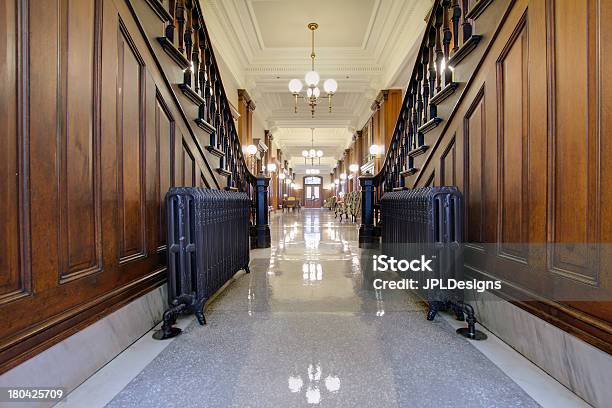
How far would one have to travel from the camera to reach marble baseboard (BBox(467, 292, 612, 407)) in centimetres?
109

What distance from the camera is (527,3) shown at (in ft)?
5.26

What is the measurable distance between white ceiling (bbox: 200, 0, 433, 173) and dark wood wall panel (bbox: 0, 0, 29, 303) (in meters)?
5.78

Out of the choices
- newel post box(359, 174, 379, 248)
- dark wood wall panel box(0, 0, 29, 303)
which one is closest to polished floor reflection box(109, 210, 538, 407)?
dark wood wall panel box(0, 0, 29, 303)

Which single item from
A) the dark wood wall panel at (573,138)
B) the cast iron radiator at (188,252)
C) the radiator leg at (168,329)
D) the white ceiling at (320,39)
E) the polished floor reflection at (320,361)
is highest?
the white ceiling at (320,39)

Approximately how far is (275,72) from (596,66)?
860 centimetres

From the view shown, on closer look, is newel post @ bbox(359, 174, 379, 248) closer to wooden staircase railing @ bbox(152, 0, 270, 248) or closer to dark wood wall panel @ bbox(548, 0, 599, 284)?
wooden staircase railing @ bbox(152, 0, 270, 248)

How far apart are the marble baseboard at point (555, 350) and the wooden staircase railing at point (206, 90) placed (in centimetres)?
267

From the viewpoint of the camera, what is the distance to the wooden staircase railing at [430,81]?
7.93 feet

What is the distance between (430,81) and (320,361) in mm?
2583

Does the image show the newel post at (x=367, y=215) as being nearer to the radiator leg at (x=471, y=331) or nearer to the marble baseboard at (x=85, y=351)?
the radiator leg at (x=471, y=331)

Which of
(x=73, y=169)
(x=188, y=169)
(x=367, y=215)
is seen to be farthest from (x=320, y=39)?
(x=73, y=169)

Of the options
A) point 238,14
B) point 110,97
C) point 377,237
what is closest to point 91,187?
point 110,97

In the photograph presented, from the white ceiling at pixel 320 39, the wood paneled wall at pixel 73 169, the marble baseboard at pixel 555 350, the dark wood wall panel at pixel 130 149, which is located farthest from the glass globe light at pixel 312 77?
the marble baseboard at pixel 555 350

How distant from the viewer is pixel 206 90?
3.36m
